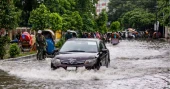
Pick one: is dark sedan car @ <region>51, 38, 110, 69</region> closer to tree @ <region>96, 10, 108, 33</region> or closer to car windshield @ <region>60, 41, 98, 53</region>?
car windshield @ <region>60, 41, 98, 53</region>

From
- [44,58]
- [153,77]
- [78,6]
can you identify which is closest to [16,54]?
[44,58]

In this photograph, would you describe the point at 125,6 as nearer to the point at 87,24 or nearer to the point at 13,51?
the point at 87,24

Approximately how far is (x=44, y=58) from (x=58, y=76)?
927 centimetres

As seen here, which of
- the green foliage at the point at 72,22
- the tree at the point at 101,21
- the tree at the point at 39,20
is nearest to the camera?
the tree at the point at 39,20

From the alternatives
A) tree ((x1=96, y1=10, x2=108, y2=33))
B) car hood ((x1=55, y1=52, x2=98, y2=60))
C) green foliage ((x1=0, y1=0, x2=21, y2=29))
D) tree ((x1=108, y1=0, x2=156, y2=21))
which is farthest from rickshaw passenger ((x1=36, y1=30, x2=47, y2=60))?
tree ((x1=108, y1=0, x2=156, y2=21))

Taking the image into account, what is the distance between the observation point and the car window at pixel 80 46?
14.7 metres

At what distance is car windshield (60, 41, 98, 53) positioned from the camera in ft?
48.0

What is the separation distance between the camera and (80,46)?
1495cm

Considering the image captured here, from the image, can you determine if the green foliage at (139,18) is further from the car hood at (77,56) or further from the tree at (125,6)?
the car hood at (77,56)

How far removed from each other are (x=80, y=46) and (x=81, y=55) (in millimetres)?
1481

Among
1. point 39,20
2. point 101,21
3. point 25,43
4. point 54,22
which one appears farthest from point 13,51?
point 101,21

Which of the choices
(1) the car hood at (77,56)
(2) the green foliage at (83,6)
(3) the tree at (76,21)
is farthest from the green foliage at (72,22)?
(1) the car hood at (77,56)

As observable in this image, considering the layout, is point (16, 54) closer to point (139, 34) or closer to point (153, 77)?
point (153, 77)

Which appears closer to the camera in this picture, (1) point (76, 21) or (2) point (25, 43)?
(2) point (25, 43)
